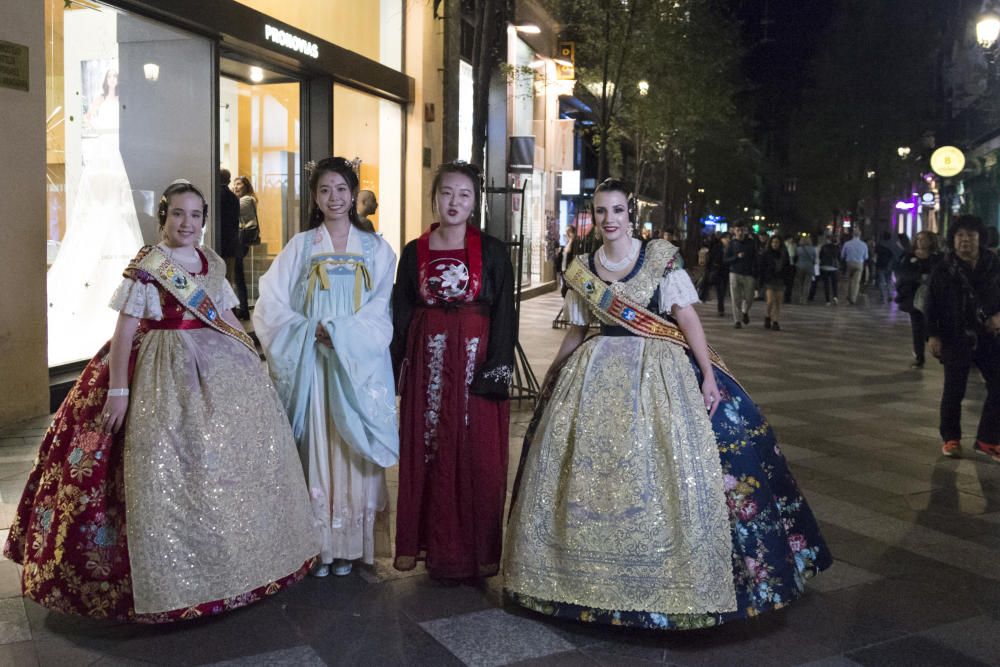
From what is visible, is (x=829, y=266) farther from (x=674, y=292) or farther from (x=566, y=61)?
(x=674, y=292)

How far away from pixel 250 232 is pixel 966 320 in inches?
323

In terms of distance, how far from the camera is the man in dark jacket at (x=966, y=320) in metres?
7.16

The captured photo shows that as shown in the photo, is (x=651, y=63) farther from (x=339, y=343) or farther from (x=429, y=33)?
(x=339, y=343)

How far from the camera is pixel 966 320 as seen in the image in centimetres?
725

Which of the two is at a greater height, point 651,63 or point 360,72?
point 651,63

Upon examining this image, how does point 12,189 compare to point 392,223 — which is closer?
point 12,189

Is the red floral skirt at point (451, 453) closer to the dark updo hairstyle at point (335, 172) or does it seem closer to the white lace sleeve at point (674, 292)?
the dark updo hairstyle at point (335, 172)

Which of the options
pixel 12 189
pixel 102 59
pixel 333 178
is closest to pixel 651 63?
pixel 102 59

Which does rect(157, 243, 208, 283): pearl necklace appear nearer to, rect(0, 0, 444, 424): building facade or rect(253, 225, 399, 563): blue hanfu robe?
rect(253, 225, 399, 563): blue hanfu robe

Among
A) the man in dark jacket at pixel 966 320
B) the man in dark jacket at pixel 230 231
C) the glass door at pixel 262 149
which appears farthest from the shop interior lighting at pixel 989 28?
the man in dark jacket at pixel 230 231

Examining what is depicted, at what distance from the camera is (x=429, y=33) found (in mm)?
15422

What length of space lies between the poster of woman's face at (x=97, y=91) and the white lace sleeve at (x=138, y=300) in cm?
576

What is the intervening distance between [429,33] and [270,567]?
1264 centimetres

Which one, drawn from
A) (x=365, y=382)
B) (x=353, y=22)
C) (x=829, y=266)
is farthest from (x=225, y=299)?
(x=829, y=266)
